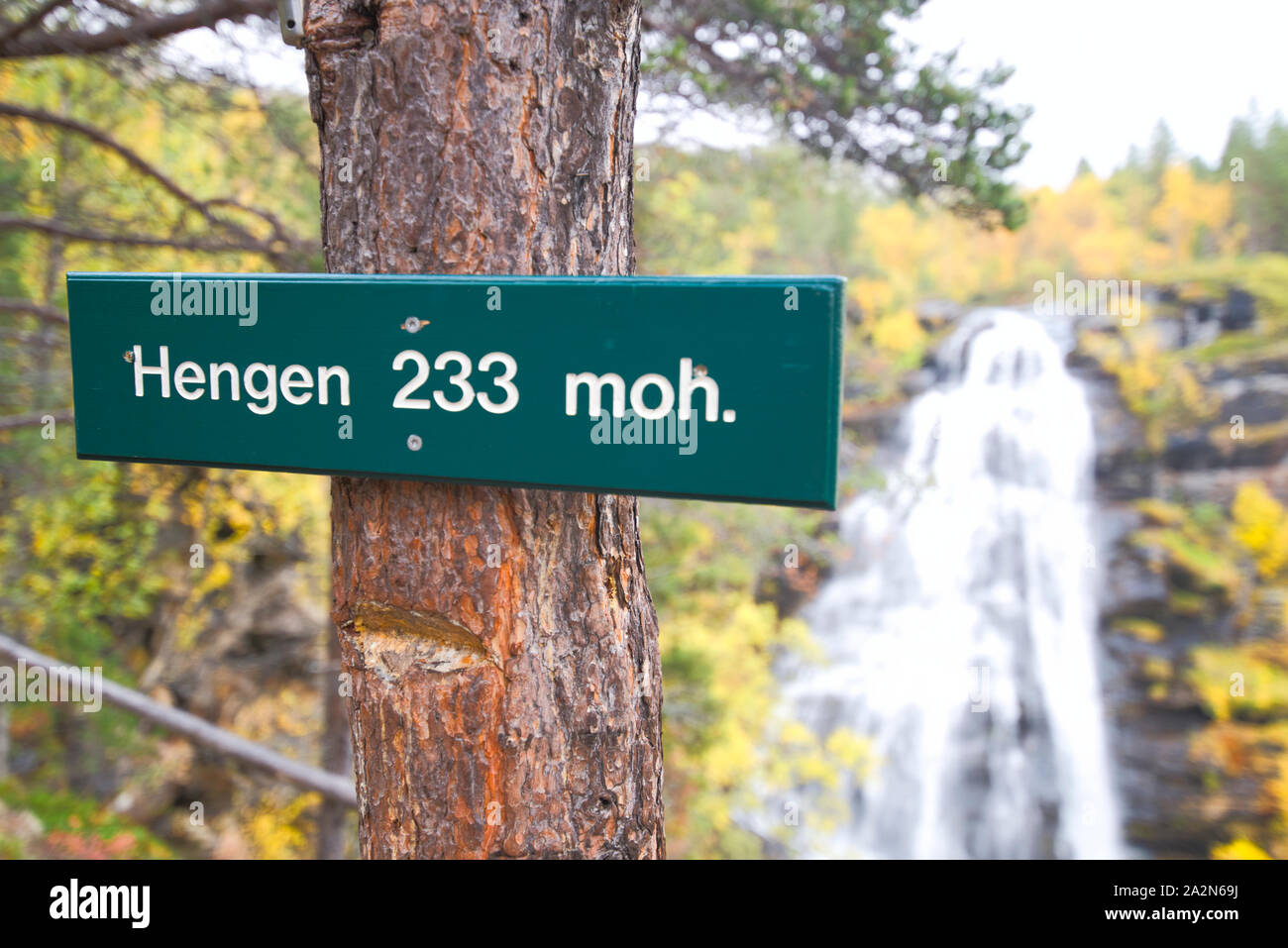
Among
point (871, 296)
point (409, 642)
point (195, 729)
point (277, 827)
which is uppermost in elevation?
point (871, 296)

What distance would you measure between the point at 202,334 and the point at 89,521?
21.9 ft

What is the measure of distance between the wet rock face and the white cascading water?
0.31 m

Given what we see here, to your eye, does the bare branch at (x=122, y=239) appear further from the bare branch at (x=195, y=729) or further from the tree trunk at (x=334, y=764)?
the tree trunk at (x=334, y=764)

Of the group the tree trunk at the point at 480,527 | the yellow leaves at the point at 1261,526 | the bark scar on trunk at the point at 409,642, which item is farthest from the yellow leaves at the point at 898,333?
the bark scar on trunk at the point at 409,642

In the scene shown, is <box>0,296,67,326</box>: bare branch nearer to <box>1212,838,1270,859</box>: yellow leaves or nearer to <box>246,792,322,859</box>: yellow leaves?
<box>246,792,322,859</box>: yellow leaves

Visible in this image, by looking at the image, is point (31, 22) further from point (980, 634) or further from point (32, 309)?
point (980, 634)

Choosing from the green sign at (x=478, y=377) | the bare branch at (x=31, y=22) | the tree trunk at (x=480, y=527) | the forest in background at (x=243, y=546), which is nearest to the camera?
the green sign at (x=478, y=377)

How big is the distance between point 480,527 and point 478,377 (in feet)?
0.56

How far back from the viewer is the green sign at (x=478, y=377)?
0.81 meters

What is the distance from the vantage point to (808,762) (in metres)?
9.65

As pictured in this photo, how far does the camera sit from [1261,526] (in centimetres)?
1241

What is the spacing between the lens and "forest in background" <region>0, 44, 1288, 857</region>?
195 inches

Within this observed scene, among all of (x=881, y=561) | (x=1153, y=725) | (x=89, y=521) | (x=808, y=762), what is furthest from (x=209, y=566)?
(x=1153, y=725)

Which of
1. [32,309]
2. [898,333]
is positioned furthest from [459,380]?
[898,333]
